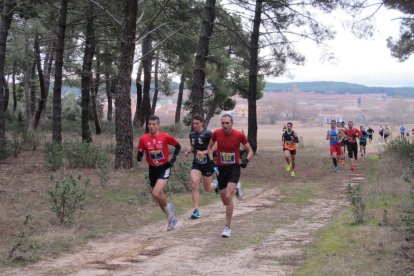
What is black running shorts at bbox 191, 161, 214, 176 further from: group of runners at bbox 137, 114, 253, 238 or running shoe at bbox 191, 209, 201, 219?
running shoe at bbox 191, 209, 201, 219

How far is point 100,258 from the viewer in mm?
Result: 6883

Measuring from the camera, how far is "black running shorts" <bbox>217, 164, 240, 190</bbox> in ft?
27.4

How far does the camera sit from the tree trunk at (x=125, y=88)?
14.3 meters

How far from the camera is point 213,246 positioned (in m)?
7.38

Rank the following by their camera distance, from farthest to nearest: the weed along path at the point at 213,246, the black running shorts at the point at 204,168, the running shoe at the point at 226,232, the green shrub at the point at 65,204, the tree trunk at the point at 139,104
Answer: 1. the tree trunk at the point at 139,104
2. the black running shorts at the point at 204,168
3. the green shrub at the point at 65,204
4. the running shoe at the point at 226,232
5. the weed along path at the point at 213,246

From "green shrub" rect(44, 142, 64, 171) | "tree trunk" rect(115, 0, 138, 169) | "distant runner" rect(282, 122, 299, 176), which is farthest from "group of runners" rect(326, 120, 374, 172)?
"green shrub" rect(44, 142, 64, 171)

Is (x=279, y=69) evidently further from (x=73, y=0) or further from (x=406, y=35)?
(x=73, y=0)

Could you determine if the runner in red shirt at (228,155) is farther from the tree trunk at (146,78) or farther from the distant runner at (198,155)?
the tree trunk at (146,78)

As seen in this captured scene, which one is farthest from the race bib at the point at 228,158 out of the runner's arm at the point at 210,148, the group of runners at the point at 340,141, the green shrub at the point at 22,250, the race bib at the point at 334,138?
the race bib at the point at 334,138

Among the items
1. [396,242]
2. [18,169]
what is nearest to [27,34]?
[18,169]

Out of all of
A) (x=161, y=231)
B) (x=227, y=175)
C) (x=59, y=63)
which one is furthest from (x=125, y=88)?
(x=227, y=175)

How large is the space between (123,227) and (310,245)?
3444 millimetres

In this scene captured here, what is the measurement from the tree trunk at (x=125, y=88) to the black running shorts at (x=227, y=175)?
6.71 metres

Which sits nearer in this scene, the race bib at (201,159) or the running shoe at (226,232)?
the running shoe at (226,232)
